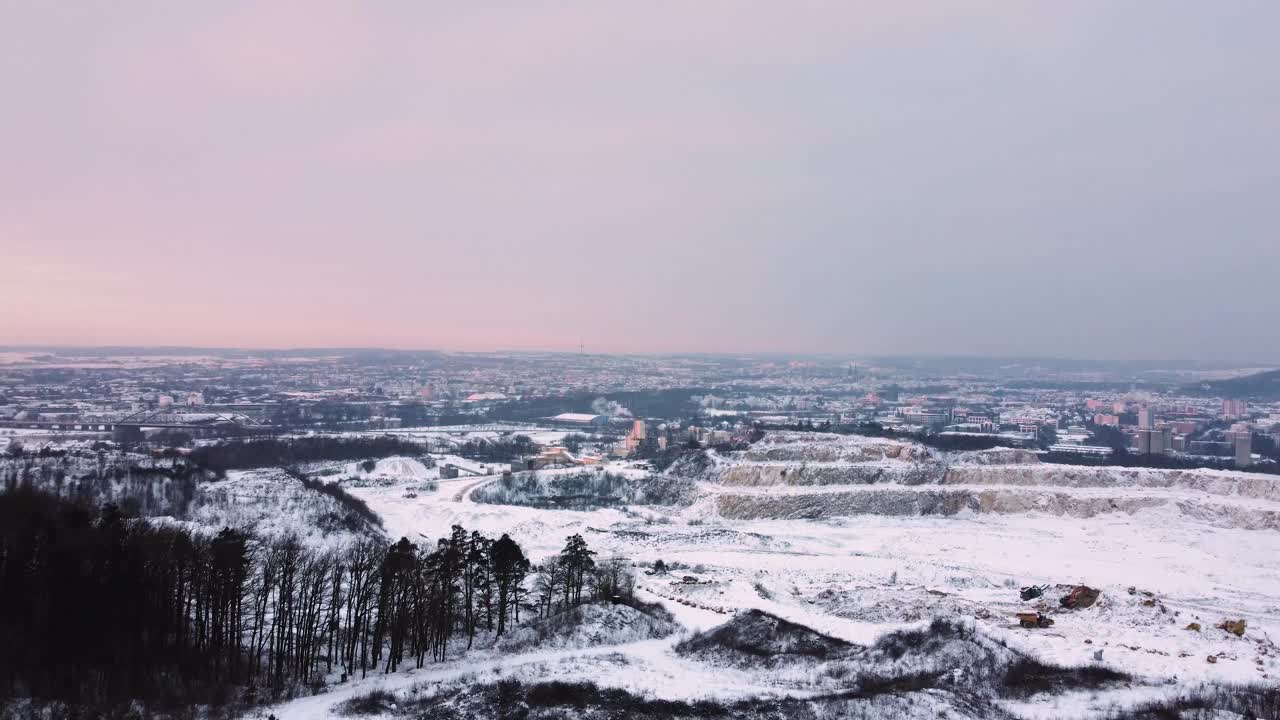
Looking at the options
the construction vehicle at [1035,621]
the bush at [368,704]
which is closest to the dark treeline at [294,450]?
the bush at [368,704]

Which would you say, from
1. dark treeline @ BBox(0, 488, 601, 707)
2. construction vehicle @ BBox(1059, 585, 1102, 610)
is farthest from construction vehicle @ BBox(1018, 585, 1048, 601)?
dark treeline @ BBox(0, 488, 601, 707)

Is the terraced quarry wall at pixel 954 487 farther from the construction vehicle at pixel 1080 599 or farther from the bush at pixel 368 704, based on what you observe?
the bush at pixel 368 704

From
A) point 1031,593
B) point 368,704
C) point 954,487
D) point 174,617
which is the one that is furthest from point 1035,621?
point 954,487

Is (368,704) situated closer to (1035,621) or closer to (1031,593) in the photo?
(1035,621)

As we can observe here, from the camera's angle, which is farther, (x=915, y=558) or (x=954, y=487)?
(x=954, y=487)

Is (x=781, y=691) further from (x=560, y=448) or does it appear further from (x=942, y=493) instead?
(x=560, y=448)
